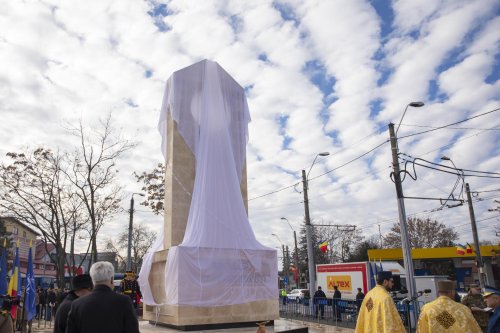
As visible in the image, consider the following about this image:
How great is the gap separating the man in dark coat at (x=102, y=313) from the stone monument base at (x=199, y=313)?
1160 cm

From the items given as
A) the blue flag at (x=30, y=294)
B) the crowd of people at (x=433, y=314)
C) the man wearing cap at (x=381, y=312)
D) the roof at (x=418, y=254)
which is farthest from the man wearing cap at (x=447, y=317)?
the roof at (x=418, y=254)

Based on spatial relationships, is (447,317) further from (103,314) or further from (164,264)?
(164,264)

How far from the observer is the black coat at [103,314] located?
386cm

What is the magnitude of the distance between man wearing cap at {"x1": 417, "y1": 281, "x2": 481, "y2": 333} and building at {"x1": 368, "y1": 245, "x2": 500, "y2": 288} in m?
34.8

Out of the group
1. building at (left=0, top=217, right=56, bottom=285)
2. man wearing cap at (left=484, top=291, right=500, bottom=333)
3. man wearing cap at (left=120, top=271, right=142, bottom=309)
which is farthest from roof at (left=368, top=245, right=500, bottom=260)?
building at (left=0, top=217, right=56, bottom=285)

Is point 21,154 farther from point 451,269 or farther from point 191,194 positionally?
point 451,269

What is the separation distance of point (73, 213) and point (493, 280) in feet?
129

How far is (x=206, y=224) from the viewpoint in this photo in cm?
1634

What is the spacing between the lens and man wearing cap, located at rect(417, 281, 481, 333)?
224 inches

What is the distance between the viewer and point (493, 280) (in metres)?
43.0

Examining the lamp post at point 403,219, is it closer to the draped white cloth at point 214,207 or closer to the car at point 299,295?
the draped white cloth at point 214,207

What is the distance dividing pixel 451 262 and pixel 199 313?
38.8 metres

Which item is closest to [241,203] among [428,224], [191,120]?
[191,120]

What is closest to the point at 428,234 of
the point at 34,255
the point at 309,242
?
the point at 309,242
